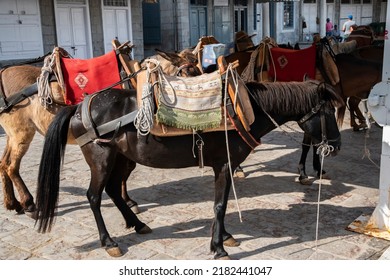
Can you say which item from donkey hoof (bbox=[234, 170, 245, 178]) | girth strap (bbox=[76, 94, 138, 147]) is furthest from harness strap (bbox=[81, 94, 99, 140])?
donkey hoof (bbox=[234, 170, 245, 178])

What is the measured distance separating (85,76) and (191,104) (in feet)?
4.68

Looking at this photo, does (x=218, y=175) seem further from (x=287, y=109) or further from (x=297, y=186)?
(x=297, y=186)

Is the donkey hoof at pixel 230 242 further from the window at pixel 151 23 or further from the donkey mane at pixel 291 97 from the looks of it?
the window at pixel 151 23

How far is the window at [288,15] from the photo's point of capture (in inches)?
884

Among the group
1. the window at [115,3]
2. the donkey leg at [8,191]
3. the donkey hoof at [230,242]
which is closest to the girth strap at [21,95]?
the donkey leg at [8,191]

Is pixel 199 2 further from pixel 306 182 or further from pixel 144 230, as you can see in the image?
pixel 144 230

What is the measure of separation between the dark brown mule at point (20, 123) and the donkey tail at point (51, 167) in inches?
31.8

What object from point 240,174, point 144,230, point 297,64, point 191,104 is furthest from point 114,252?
point 297,64

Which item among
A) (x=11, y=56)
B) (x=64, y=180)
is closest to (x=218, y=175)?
(x=64, y=180)

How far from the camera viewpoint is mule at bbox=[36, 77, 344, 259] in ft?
11.4

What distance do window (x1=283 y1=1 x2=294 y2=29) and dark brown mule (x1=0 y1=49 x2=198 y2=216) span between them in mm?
19306

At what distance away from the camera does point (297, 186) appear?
514cm

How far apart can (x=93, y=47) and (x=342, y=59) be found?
9908 mm

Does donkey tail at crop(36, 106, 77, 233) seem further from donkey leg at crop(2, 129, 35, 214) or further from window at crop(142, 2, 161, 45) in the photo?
window at crop(142, 2, 161, 45)
